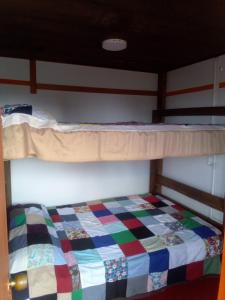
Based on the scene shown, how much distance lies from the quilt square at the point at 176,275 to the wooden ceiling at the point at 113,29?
72.0 inches

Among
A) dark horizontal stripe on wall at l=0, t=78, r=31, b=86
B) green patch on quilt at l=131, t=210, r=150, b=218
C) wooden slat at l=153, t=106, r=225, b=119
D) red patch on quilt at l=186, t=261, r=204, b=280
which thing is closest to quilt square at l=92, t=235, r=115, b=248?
green patch on quilt at l=131, t=210, r=150, b=218

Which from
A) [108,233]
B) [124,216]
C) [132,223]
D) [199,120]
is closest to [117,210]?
[124,216]

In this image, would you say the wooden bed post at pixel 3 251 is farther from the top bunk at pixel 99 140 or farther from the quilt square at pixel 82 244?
the quilt square at pixel 82 244

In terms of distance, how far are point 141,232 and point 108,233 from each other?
1.00ft

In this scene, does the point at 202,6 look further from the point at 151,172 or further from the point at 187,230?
the point at 151,172

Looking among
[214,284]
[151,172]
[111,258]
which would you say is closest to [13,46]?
[111,258]

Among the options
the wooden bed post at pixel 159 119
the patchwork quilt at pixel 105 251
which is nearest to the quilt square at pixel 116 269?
the patchwork quilt at pixel 105 251

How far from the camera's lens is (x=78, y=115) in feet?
8.85

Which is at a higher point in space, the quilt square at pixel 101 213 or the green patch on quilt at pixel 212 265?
the quilt square at pixel 101 213

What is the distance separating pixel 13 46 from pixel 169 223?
2238 millimetres

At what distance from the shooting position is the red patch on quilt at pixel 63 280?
4.89 ft

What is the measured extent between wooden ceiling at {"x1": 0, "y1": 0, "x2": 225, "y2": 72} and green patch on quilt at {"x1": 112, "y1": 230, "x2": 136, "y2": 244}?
1687mm

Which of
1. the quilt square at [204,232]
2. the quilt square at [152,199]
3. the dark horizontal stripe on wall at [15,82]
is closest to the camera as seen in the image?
the quilt square at [204,232]

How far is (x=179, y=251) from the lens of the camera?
1833 millimetres
